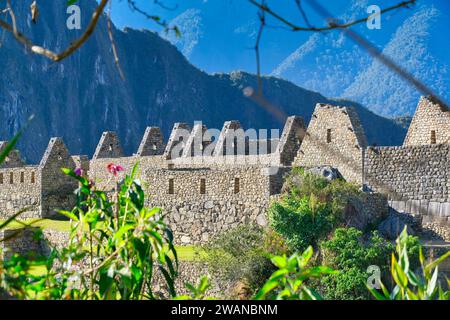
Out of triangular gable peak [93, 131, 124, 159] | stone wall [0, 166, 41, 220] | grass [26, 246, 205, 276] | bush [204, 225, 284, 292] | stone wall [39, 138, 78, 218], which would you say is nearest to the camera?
bush [204, 225, 284, 292]

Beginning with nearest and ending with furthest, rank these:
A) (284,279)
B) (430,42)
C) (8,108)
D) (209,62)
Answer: (284,279), (430,42), (8,108), (209,62)

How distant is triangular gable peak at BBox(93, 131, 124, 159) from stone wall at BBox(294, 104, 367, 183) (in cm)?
1209

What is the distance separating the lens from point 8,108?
129875 millimetres

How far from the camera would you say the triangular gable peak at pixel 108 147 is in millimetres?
33494

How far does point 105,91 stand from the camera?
144500 millimetres

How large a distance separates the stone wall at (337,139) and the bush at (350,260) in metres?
2.61

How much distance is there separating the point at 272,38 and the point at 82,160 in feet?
237

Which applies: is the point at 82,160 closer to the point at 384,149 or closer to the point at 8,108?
the point at 384,149

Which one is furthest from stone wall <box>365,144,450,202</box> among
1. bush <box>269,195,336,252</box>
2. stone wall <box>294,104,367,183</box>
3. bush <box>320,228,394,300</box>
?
bush <box>320,228,394,300</box>

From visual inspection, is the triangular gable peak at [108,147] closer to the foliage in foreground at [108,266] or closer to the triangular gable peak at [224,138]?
the triangular gable peak at [224,138]

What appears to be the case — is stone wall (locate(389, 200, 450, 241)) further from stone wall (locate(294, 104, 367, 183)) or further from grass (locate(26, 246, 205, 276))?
grass (locate(26, 246, 205, 276))

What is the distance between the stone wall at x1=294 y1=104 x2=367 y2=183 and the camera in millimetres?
21094
